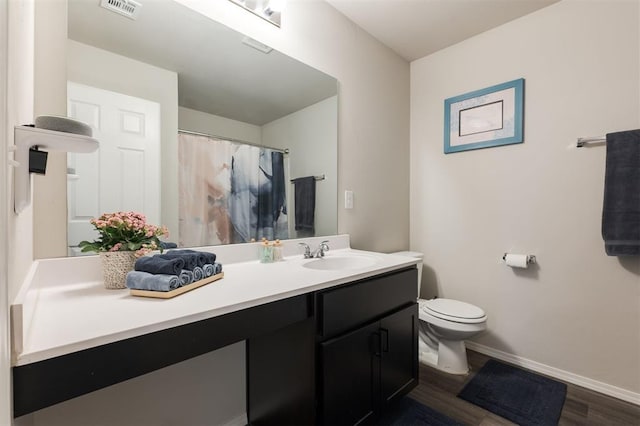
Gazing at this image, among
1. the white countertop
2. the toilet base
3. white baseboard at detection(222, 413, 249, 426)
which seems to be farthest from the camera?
the toilet base

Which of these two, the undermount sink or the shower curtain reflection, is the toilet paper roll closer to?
the undermount sink

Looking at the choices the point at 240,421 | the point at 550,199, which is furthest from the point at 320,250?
the point at 550,199

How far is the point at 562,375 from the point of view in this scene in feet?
5.83

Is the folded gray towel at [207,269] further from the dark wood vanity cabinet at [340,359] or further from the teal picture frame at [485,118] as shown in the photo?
the teal picture frame at [485,118]

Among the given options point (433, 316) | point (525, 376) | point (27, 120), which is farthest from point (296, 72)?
point (525, 376)

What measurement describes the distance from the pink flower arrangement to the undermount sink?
0.78 m

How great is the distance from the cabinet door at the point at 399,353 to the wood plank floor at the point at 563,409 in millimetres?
228

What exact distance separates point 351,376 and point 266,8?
182cm

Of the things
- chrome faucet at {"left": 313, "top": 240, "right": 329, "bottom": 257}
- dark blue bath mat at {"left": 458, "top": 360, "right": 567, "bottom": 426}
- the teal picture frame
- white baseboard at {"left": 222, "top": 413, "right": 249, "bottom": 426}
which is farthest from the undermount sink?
the teal picture frame

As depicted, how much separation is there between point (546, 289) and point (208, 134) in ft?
7.33

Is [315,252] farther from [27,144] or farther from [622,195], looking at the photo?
[622,195]

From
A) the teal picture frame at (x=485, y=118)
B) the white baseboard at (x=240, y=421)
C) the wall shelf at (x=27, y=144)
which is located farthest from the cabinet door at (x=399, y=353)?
the teal picture frame at (x=485, y=118)

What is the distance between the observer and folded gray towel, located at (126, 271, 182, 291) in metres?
0.84

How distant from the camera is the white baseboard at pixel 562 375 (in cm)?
158
